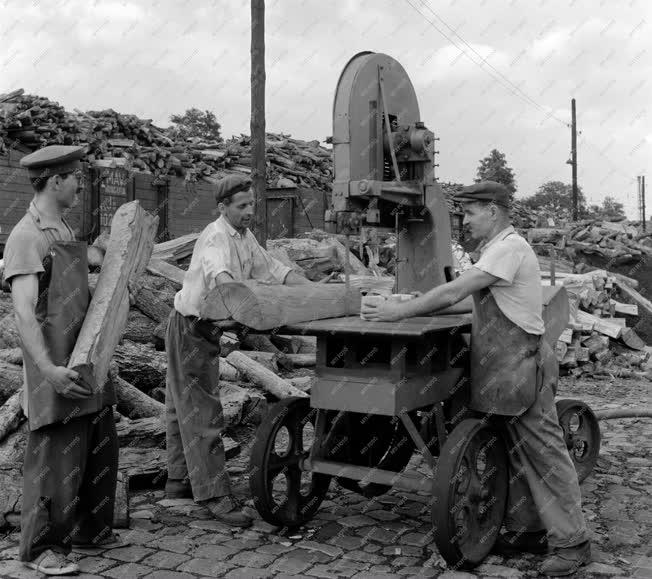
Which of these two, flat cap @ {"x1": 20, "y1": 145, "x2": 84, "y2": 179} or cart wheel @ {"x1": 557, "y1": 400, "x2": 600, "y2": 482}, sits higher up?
flat cap @ {"x1": 20, "y1": 145, "x2": 84, "y2": 179}

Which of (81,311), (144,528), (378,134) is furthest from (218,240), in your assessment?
(144,528)

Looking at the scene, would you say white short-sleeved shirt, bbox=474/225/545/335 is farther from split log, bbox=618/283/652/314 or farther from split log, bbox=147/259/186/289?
split log, bbox=618/283/652/314

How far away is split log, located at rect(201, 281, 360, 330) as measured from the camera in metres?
4.06

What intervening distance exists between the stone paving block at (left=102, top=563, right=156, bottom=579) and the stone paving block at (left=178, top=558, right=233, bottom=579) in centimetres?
17

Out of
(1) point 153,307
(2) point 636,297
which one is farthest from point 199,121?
(1) point 153,307

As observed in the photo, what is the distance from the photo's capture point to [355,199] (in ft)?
16.6

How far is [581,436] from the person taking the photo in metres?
5.52

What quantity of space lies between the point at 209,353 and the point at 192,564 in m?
1.30

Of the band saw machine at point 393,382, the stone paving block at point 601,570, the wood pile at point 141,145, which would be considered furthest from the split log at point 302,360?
the wood pile at point 141,145

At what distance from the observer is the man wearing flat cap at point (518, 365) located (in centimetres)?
398

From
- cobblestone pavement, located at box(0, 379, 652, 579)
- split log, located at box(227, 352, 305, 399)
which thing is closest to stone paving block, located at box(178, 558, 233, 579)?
cobblestone pavement, located at box(0, 379, 652, 579)

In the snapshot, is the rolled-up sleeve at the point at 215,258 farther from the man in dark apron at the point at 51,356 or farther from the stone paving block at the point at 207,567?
the stone paving block at the point at 207,567

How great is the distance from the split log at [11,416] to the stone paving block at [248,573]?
2304mm

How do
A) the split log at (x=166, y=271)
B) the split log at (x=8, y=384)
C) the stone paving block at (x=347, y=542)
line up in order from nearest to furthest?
the stone paving block at (x=347, y=542) < the split log at (x=8, y=384) < the split log at (x=166, y=271)
